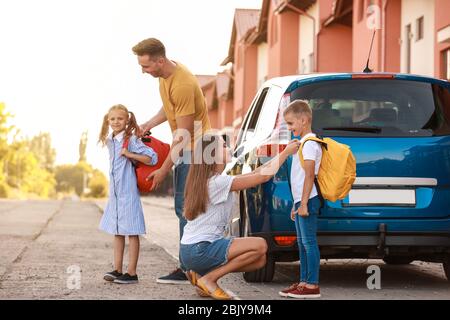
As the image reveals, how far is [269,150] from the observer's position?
329 inches

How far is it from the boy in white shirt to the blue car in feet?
1.10

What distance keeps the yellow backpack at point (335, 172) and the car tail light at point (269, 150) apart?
0.48 metres

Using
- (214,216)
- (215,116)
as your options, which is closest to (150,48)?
(214,216)

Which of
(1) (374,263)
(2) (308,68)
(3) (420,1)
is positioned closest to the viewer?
(1) (374,263)

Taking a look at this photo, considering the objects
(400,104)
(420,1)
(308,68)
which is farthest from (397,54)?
(400,104)

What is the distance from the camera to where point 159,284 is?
8781 mm

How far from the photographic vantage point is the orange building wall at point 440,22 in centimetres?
2012

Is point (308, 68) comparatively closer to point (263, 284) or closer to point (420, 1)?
point (420, 1)

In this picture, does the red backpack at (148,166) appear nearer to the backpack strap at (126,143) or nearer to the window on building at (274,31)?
the backpack strap at (126,143)

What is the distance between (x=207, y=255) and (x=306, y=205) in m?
0.82

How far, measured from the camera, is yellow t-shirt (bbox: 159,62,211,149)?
27.7 feet

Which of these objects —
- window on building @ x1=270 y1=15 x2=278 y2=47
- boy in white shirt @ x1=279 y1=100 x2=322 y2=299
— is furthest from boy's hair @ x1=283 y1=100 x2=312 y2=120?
window on building @ x1=270 y1=15 x2=278 y2=47

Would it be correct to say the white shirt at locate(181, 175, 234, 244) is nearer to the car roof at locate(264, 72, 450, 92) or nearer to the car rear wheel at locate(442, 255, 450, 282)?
the car roof at locate(264, 72, 450, 92)

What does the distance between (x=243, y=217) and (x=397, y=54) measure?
1800 cm
